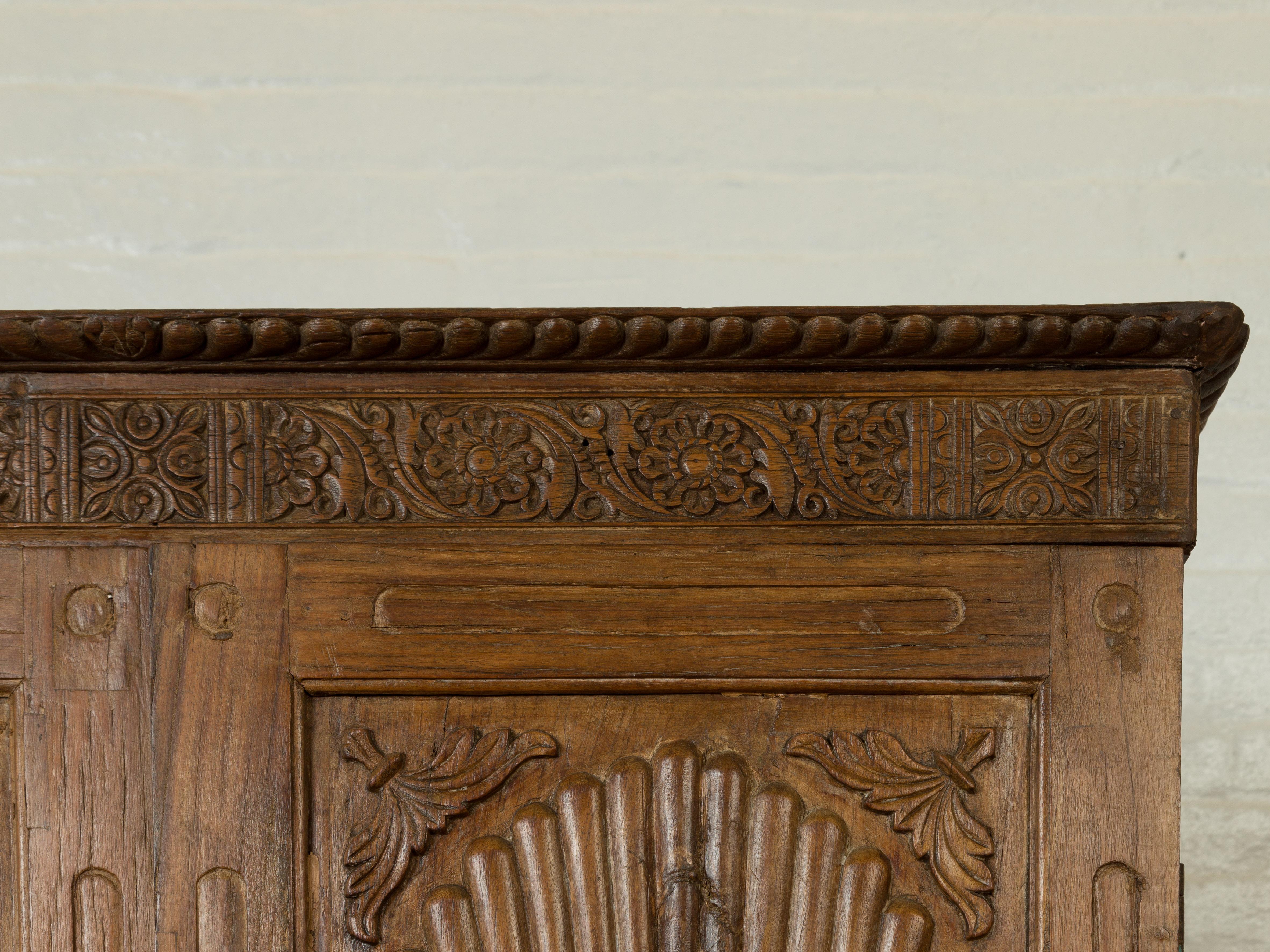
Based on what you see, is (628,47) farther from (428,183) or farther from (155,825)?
(155,825)

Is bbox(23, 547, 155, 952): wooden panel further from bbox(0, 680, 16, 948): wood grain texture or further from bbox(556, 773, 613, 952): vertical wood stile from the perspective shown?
bbox(556, 773, 613, 952): vertical wood stile

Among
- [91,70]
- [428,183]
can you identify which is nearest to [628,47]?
[428,183]

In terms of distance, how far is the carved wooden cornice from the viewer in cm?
89

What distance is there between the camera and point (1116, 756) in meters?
0.90

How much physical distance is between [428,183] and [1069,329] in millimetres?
1130

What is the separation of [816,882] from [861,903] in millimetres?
38

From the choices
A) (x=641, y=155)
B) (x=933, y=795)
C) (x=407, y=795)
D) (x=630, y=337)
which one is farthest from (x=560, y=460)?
(x=641, y=155)

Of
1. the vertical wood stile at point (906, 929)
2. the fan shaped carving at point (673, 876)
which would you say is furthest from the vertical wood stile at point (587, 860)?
the vertical wood stile at point (906, 929)

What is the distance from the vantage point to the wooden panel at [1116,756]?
0.90 meters

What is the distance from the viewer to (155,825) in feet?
2.99

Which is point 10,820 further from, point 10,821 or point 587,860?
point 587,860

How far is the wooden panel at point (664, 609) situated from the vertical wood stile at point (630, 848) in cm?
8

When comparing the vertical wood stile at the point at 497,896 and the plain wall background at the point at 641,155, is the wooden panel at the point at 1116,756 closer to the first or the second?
the vertical wood stile at the point at 497,896

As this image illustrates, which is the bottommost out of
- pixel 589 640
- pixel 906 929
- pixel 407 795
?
pixel 906 929
